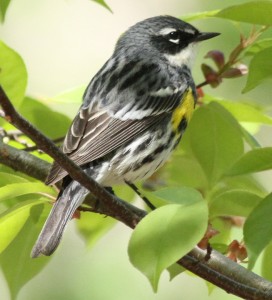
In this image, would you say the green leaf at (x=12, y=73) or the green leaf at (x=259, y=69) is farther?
the green leaf at (x=12, y=73)

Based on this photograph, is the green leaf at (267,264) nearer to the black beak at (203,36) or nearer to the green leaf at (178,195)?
the green leaf at (178,195)

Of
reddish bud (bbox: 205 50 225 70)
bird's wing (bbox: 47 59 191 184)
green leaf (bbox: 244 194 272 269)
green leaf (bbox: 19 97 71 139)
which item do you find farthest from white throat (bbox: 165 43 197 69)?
green leaf (bbox: 244 194 272 269)

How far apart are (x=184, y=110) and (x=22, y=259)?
1.13m

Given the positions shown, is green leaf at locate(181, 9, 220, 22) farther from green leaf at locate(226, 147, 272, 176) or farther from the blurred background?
the blurred background

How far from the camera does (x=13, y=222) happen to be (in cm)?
238

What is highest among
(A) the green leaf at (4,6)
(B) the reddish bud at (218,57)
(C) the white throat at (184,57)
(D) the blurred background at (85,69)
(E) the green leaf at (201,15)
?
(A) the green leaf at (4,6)

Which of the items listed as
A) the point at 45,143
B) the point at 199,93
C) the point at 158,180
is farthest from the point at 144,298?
the point at 45,143

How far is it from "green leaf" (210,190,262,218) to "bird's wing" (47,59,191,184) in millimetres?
599

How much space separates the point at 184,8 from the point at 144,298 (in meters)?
2.46

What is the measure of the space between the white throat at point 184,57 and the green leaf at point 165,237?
1758 mm

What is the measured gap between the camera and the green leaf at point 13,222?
2342 mm

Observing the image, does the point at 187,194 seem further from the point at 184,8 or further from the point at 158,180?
the point at 184,8

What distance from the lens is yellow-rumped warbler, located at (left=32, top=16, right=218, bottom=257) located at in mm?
3037

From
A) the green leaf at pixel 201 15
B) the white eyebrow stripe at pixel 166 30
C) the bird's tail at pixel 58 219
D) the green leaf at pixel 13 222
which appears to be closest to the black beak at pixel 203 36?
the white eyebrow stripe at pixel 166 30
